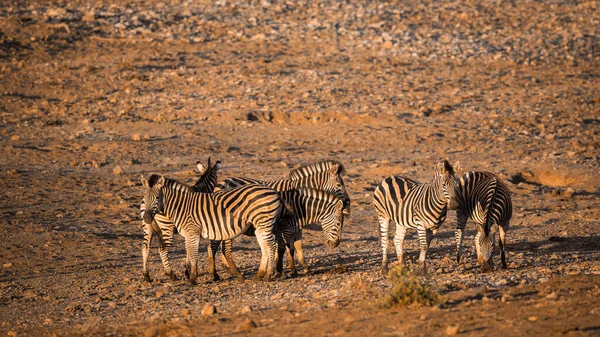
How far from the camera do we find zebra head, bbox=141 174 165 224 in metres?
12.5

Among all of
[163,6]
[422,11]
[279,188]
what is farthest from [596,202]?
[163,6]

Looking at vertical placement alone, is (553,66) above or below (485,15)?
below

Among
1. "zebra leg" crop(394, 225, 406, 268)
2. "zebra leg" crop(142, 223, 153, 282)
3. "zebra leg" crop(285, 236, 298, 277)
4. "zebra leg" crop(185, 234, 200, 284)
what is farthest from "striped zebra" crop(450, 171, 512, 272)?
"zebra leg" crop(142, 223, 153, 282)

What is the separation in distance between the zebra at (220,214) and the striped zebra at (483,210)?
260 cm

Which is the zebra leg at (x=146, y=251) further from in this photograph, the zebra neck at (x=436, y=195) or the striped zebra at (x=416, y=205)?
the zebra neck at (x=436, y=195)

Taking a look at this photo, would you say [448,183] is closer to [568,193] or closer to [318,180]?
[318,180]

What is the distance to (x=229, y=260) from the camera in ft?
42.5

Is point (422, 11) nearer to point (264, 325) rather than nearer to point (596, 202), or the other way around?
point (596, 202)

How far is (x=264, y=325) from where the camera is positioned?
9.60m

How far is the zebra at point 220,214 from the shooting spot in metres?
12.5

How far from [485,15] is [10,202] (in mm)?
19917

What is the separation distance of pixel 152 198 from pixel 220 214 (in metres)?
0.96

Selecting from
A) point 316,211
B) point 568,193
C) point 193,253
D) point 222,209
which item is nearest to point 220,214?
point 222,209

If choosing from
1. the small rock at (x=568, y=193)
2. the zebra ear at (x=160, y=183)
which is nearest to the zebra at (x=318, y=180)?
the zebra ear at (x=160, y=183)
